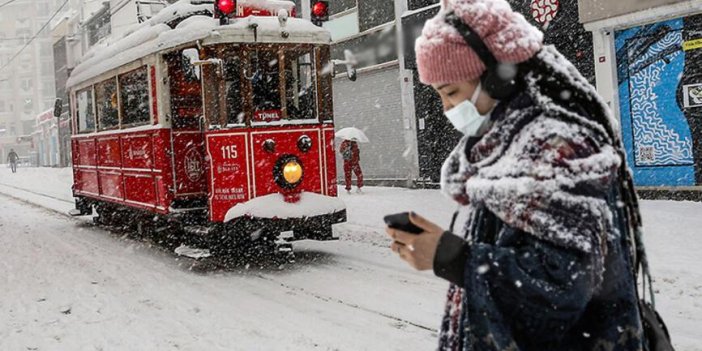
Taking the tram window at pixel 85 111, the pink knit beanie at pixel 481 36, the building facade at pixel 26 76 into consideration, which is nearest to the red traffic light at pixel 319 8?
the tram window at pixel 85 111

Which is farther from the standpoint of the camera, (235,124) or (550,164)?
(235,124)

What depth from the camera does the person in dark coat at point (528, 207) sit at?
1542 mm

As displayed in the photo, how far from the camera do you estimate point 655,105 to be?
12.7 metres

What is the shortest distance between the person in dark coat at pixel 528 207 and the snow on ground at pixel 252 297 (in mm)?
3480

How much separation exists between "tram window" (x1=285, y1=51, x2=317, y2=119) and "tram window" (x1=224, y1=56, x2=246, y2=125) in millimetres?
621

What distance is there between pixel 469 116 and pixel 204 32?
7.34 m

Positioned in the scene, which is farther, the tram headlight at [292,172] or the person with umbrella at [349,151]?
the person with umbrella at [349,151]

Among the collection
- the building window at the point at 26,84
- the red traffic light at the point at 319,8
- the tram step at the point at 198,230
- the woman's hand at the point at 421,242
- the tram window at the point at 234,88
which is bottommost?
the tram step at the point at 198,230

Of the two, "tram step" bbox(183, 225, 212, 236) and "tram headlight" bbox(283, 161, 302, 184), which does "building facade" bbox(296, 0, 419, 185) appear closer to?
"tram headlight" bbox(283, 161, 302, 184)

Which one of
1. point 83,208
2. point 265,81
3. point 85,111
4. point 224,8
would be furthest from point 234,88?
point 83,208

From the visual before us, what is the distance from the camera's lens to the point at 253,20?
8.65 m

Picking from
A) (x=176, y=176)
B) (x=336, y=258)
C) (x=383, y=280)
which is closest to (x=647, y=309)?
(x=383, y=280)

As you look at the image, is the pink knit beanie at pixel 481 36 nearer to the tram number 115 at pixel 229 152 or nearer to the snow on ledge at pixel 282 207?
the snow on ledge at pixel 282 207

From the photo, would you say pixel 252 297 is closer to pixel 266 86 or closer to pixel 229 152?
pixel 229 152
